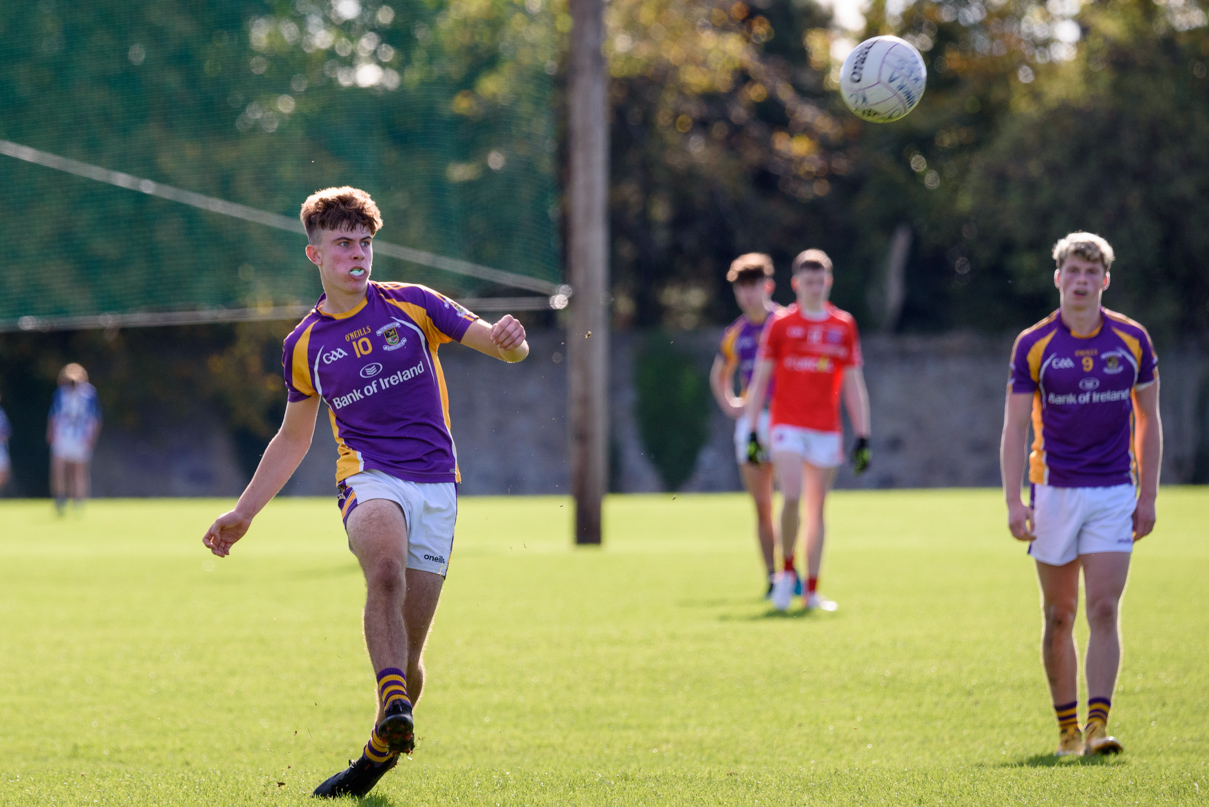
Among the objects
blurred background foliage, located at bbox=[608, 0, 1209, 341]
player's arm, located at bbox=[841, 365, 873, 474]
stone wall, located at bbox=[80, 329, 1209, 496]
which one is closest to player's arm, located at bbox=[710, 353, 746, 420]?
player's arm, located at bbox=[841, 365, 873, 474]

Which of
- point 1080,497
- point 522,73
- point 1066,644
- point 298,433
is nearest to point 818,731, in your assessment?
point 1066,644

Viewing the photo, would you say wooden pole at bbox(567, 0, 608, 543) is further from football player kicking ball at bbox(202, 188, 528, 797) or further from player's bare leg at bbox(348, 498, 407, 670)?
player's bare leg at bbox(348, 498, 407, 670)

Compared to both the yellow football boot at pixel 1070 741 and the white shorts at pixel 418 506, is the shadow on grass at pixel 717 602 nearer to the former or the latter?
the yellow football boot at pixel 1070 741

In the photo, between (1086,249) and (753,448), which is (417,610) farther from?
(753,448)

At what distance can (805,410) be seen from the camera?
10.1 meters

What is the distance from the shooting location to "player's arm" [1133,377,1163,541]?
5.72m

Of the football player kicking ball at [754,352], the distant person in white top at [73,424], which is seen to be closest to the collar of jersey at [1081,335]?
the football player kicking ball at [754,352]

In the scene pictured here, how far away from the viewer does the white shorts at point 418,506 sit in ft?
16.7

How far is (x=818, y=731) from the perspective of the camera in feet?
19.9

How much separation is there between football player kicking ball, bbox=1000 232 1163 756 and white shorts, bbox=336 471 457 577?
2122mm

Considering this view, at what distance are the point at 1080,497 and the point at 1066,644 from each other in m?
0.59

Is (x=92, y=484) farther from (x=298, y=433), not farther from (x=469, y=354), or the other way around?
(x=298, y=433)

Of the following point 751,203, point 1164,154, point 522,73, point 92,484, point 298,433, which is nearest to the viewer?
point 298,433

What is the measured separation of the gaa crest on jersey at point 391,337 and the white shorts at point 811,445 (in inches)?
205
